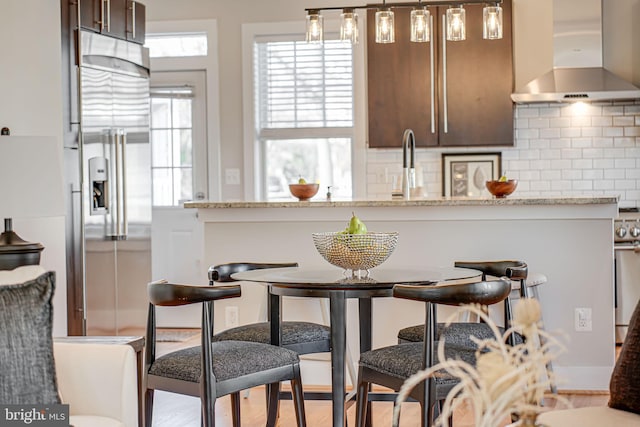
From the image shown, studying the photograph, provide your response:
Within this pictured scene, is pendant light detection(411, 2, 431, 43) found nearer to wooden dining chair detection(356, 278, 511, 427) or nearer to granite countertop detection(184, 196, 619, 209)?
granite countertop detection(184, 196, 619, 209)

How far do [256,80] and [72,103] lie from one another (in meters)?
2.14

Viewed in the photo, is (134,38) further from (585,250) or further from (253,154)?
(585,250)

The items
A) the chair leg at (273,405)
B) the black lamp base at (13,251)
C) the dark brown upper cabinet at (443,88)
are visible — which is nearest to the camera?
the chair leg at (273,405)

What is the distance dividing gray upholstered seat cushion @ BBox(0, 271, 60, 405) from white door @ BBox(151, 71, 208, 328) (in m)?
5.14

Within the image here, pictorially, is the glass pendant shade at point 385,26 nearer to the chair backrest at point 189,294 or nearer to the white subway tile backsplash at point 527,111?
the chair backrest at point 189,294

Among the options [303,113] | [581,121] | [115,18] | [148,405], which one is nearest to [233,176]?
[303,113]

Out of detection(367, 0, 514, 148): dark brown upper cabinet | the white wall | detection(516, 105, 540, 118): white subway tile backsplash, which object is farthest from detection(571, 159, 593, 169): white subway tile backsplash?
the white wall

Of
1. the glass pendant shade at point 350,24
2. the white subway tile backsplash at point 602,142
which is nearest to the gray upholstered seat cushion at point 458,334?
the glass pendant shade at point 350,24

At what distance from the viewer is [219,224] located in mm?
4793

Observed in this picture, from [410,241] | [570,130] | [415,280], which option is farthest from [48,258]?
[570,130]

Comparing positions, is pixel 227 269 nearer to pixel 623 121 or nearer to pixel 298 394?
pixel 298 394

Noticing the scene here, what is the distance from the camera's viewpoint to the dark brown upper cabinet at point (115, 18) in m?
5.29

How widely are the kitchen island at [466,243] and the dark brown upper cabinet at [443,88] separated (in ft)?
6.50

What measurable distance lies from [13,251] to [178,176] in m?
3.37
